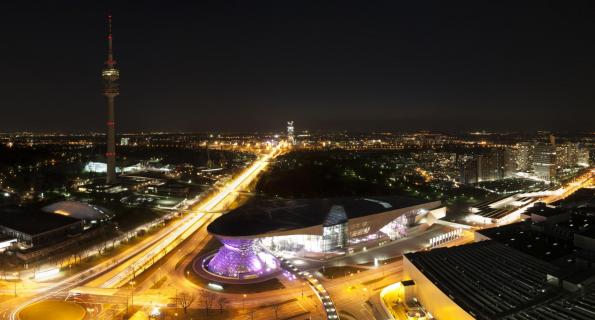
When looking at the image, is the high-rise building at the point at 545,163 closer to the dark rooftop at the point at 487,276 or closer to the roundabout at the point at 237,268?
the dark rooftop at the point at 487,276

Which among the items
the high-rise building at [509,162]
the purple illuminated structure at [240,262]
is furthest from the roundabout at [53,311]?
the high-rise building at [509,162]

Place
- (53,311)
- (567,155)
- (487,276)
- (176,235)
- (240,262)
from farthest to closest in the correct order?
(567,155) → (176,235) → (240,262) → (53,311) → (487,276)

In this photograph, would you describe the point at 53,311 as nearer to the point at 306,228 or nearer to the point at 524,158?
the point at 306,228

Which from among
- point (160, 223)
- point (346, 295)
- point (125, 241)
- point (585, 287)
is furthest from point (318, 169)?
point (585, 287)

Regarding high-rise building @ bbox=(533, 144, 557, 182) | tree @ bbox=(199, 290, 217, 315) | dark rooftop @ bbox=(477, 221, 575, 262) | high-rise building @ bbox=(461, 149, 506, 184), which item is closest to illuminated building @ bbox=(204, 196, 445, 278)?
tree @ bbox=(199, 290, 217, 315)

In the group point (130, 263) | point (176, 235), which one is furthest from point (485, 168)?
point (130, 263)

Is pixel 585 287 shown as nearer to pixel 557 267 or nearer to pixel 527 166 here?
pixel 557 267

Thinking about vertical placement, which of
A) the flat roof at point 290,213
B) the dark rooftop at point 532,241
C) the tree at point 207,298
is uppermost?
the flat roof at point 290,213
